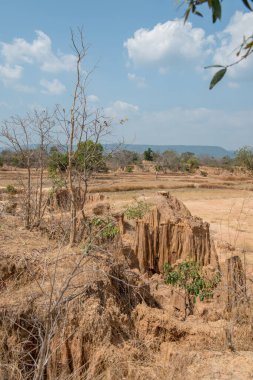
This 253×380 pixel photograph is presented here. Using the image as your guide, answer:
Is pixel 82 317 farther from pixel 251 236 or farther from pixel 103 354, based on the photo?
pixel 251 236

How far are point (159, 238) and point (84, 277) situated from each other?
12.2ft

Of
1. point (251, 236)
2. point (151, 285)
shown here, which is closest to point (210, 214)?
point (251, 236)

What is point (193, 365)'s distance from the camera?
3617 millimetres

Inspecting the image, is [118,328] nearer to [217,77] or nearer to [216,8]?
[217,77]

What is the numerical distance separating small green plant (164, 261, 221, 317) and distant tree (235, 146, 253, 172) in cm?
3280

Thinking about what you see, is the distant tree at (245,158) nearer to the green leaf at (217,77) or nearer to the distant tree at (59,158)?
the distant tree at (59,158)

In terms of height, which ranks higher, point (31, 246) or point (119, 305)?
point (31, 246)

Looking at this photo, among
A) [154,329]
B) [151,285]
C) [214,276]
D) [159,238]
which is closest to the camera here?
[154,329]

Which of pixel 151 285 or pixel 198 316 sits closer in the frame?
pixel 198 316

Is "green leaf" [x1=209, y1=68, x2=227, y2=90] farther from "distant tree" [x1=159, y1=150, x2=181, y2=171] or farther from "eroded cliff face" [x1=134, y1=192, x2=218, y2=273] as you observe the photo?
"distant tree" [x1=159, y1=150, x2=181, y2=171]

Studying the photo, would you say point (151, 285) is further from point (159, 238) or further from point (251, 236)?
point (251, 236)

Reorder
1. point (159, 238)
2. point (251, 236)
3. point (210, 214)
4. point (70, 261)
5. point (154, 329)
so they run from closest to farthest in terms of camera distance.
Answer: point (154, 329) < point (70, 261) < point (159, 238) < point (251, 236) < point (210, 214)

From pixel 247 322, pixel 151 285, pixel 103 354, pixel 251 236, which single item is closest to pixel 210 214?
pixel 251 236

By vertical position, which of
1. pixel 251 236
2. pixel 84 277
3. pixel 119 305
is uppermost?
pixel 84 277
